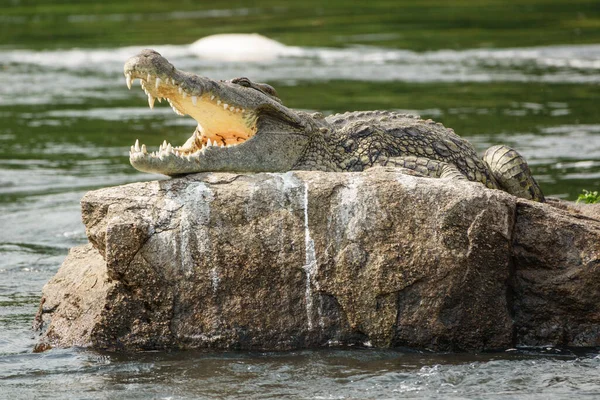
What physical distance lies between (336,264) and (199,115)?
1.50m

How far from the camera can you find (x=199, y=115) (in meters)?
7.29

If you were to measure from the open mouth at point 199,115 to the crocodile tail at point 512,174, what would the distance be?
2179 mm

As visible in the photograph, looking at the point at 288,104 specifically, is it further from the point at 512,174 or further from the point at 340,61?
the point at 512,174

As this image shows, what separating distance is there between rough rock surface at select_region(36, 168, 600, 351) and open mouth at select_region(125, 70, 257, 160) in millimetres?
412

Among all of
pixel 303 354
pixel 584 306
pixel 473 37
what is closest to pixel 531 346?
pixel 584 306

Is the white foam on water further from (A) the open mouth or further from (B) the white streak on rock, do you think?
(B) the white streak on rock

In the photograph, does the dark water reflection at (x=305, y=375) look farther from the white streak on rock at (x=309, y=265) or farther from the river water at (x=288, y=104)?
the white streak on rock at (x=309, y=265)

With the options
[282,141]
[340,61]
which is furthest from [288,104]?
[282,141]

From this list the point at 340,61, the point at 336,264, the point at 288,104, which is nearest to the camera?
the point at 336,264

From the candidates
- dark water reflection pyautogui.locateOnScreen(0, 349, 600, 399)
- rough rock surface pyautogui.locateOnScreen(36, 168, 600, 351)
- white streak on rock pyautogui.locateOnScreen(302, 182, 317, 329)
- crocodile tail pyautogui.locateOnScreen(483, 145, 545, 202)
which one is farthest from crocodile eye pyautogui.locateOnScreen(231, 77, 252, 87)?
crocodile tail pyautogui.locateOnScreen(483, 145, 545, 202)

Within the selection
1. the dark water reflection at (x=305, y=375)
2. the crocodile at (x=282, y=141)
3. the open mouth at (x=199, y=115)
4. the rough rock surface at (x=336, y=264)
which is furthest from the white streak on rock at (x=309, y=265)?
the open mouth at (x=199, y=115)

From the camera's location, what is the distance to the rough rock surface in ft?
21.4

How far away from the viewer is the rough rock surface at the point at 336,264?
6516mm

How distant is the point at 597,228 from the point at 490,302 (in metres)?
0.87
